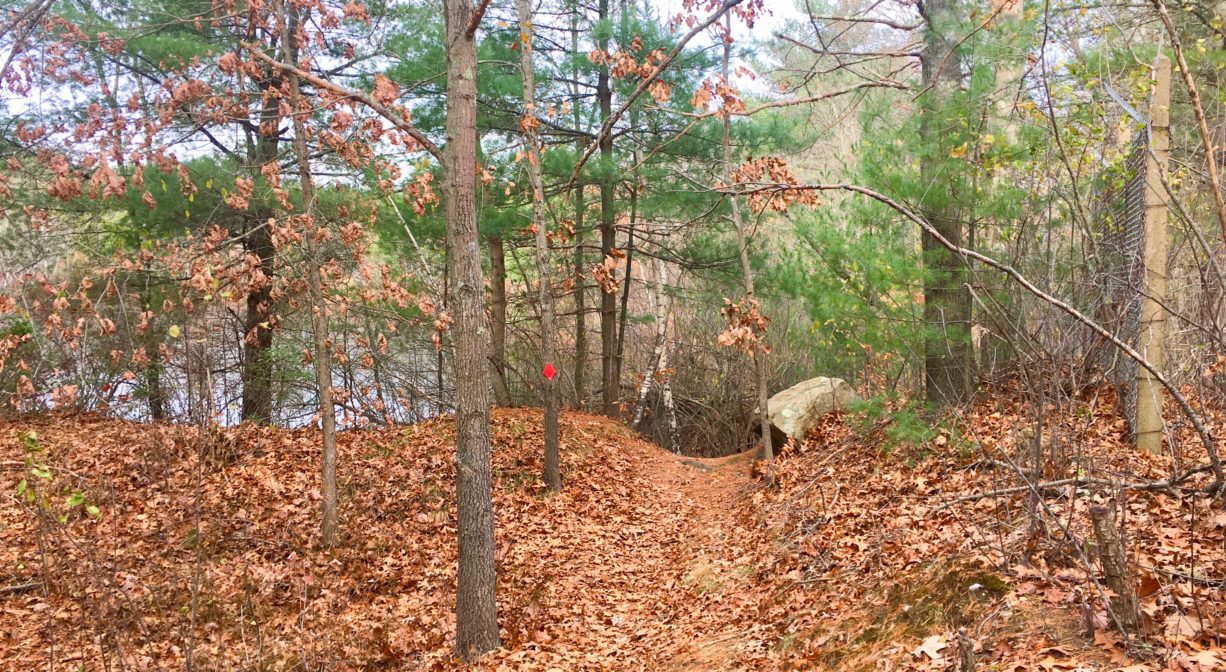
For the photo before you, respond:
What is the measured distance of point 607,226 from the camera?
14125 millimetres

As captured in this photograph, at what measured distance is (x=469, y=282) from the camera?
19.5ft

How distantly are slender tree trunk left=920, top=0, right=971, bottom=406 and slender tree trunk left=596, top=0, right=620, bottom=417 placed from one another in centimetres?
442

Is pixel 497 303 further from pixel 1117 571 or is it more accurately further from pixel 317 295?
pixel 1117 571

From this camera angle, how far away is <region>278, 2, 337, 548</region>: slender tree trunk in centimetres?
793

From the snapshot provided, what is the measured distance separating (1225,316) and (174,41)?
40.5 ft

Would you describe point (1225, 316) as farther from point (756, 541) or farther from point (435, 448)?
point (435, 448)

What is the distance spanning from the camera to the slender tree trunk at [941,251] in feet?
25.7

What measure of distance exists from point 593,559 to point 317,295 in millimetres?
4283

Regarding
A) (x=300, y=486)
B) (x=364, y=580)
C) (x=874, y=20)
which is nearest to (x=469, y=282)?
(x=364, y=580)

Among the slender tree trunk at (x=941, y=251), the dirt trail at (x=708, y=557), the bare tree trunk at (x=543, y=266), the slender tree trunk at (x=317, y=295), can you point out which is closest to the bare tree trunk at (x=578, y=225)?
the dirt trail at (x=708, y=557)

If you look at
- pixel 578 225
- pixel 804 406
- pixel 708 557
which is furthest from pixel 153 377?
pixel 804 406

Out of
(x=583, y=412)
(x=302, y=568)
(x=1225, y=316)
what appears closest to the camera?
(x=1225, y=316)

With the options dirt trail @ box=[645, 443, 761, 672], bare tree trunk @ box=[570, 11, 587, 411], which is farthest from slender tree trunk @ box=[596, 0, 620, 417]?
dirt trail @ box=[645, 443, 761, 672]

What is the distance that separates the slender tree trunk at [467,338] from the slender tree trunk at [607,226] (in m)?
4.91
